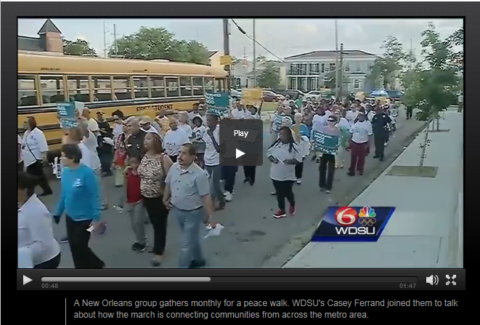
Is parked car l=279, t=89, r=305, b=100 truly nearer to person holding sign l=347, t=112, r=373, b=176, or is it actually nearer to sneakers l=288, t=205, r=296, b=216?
person holding sign l=347, t=112, r=373, b=176

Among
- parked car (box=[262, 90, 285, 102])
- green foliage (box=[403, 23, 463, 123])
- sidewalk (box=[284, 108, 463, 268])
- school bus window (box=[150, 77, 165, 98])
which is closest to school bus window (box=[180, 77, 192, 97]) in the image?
school bus window (box=[150, 77, 165, 98])

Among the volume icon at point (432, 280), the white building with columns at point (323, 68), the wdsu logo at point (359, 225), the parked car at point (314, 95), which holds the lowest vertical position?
the volume icon at point (432, 280)

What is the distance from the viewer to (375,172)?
10.0 feet

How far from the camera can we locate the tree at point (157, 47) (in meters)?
2.93

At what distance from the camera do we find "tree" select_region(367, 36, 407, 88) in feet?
9.81

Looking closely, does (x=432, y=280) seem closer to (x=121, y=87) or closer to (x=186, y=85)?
(x=186, y=85)

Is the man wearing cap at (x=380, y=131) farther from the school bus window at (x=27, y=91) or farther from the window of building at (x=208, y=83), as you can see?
the school bus window at (x=27, y=91)

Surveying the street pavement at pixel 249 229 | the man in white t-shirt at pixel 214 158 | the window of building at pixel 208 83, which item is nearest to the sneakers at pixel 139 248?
the street pavement at pixel 249 229

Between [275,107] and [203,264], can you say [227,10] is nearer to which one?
[275,107]

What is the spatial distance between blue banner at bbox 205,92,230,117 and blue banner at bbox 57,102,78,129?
61 cm

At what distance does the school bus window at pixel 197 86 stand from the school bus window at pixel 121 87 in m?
0.31

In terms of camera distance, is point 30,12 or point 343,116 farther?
point 343,116
